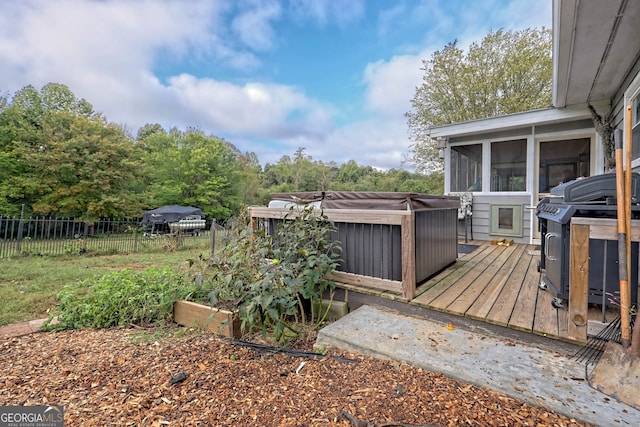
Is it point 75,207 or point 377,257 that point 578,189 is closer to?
point 377,257

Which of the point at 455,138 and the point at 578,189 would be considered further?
the point at 455,138

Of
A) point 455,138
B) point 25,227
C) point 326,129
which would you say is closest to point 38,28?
point 25,227

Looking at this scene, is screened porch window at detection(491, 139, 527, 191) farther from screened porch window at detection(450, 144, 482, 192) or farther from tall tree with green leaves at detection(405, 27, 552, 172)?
tall tree with green leaves at detection(405, 27, 552, 172)

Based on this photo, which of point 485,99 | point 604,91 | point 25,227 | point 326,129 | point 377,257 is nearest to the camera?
point 377,257

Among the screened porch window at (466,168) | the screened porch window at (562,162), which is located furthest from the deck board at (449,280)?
the screened porch window at (562,162)

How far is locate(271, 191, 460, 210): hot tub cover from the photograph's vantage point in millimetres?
2635

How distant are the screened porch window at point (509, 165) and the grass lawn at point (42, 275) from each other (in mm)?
6829

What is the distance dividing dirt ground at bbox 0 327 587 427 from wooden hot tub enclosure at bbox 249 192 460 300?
2.83ft

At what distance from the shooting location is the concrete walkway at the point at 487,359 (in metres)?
1.33

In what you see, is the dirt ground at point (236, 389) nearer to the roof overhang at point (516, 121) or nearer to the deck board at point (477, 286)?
the deck board at point (477, 286)

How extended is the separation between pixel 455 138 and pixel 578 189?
15.0 feet

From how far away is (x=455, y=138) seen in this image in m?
6.36

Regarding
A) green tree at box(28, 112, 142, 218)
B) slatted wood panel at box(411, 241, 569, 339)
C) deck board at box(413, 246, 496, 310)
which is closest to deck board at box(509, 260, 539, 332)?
slatted wood panel at box(411, 241, 569, 339)

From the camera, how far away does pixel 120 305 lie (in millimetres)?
2877
